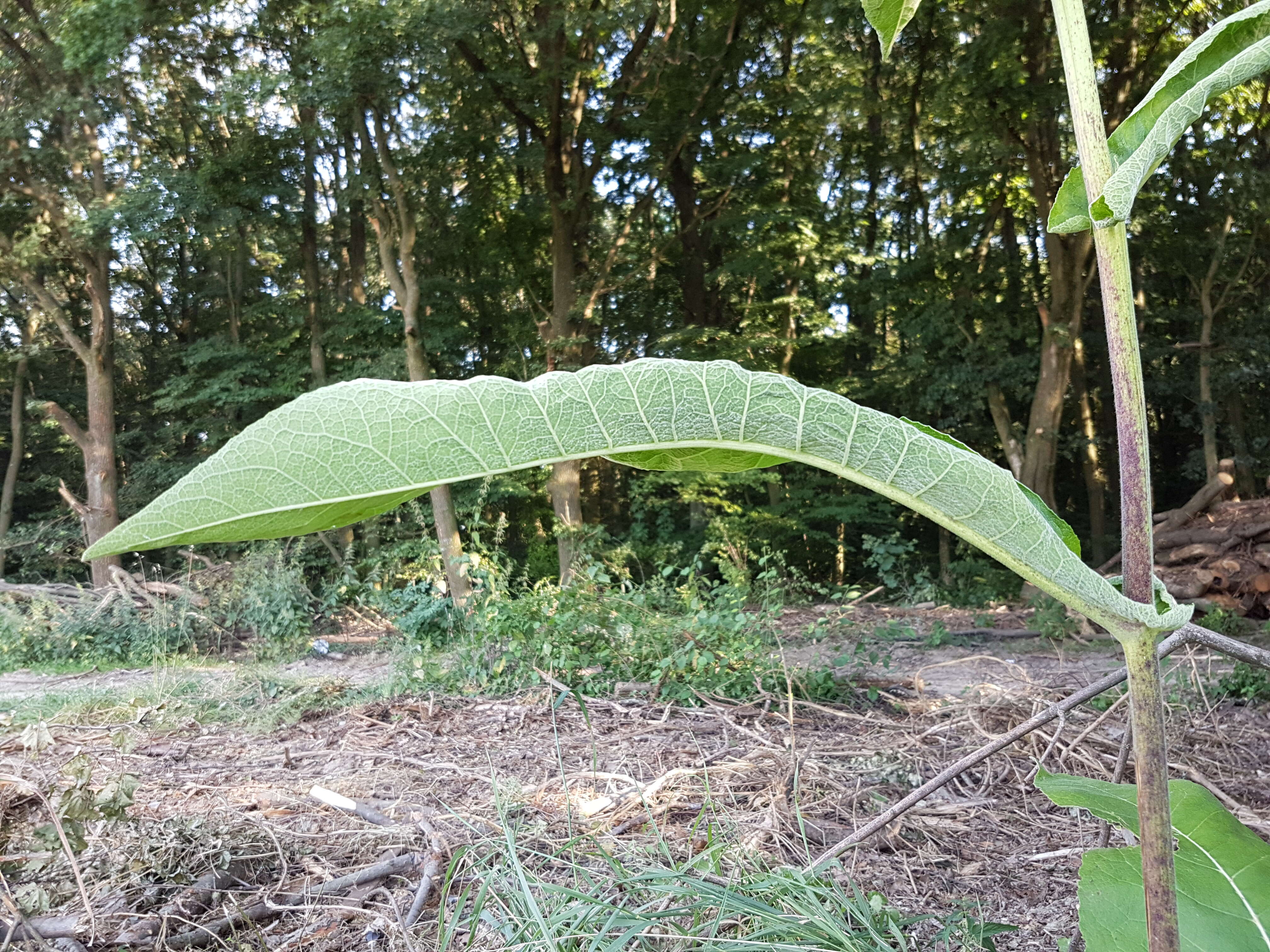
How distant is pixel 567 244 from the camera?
476 inches

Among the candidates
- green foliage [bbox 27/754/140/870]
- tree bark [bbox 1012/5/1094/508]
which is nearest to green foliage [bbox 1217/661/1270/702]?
green foliage [bbox 27/754/140/870]

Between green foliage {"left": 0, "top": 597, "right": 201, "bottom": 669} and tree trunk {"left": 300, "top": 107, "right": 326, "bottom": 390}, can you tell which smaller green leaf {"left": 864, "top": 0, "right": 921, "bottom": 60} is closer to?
green foliage {"left": 0, "top": 597, "right": 201, "bottom": 669}

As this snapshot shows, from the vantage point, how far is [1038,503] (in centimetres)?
61


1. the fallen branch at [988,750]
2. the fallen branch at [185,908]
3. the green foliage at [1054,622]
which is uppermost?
the fallen branch at [988,750]

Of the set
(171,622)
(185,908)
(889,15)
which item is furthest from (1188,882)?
(171,622)

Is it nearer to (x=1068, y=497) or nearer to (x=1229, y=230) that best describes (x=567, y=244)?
(x=1229, y=230)

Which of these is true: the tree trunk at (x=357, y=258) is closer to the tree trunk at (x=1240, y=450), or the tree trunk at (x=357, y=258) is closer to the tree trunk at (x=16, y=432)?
the tree trunk at (x=16, y=432)

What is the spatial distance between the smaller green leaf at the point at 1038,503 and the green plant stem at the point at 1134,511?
0.17 ft

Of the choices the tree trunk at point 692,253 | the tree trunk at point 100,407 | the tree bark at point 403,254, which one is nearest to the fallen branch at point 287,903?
the tree bark at point 403,254

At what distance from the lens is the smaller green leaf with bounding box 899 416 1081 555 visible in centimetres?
55

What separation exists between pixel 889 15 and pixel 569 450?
532 millimetres

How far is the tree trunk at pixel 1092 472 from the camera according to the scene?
45.0 ft

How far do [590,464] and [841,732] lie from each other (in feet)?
41.8

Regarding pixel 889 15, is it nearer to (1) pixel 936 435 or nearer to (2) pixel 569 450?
(1) pixel 936 435
